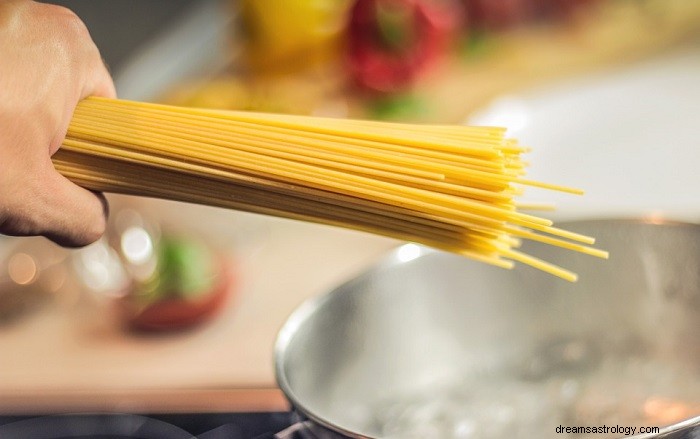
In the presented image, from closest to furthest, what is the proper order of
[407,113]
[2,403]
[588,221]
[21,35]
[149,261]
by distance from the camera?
1. [21,35]
2. [588,221]
3. [2,403]
4. [149,261]
5. [407,113]

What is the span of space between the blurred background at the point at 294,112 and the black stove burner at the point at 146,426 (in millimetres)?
13

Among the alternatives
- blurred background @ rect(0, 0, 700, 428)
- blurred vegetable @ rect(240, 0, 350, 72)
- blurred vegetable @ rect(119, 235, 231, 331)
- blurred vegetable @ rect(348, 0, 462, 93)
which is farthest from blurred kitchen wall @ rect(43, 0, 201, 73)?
blurred vegetable @ rect(119, 235, 231, 331)

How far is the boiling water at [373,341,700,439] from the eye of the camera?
0.55 metres

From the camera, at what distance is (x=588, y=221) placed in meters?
0.58

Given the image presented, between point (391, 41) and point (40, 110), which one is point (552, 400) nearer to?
point (40, 110)

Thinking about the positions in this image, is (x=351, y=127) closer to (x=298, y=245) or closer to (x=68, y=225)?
(x=68, y=225)

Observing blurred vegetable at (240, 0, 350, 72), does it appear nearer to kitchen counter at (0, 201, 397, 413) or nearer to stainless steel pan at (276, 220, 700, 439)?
kitchen counter at (0, 201, 397, 413)

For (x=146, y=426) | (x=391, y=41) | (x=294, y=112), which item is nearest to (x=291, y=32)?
(x=391, y=41)

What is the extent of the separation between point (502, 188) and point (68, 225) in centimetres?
22

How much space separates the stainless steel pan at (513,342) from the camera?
56 cm

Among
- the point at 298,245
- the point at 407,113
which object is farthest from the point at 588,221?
the point at 407,113

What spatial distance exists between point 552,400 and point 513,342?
5cm

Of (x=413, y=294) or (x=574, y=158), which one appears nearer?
(x=413, y=294)

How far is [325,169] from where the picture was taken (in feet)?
1.44
